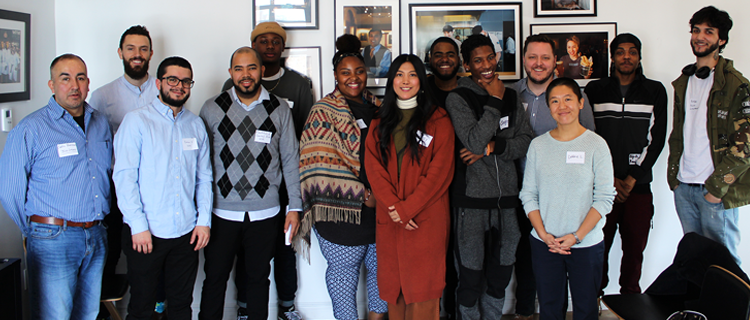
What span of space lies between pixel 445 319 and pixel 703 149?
1955mm

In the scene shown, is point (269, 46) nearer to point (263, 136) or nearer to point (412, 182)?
point (263, 136)

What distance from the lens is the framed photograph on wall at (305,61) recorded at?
3.20 m

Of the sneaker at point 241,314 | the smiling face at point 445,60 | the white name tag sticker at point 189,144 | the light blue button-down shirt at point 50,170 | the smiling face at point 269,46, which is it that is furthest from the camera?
the sneaker at point 241,314

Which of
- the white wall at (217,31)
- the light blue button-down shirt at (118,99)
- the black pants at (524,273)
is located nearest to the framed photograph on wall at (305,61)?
the white wall at (217,31)

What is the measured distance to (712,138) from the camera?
99.4 inches

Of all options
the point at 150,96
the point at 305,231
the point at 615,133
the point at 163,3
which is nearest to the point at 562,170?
the point at 615,133

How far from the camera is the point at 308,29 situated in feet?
10.5

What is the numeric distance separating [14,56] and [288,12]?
169cm

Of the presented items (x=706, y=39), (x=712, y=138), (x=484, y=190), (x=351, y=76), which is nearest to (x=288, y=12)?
(x=351, y=76)

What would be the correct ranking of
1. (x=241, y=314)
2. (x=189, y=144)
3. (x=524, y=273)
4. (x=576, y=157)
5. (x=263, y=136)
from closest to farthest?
(x=576, y=157), (x=189, y=144), (x=263, y=136), (x=524, y=273), (x=241, y=314)

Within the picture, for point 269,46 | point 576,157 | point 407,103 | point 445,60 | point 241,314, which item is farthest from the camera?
point 241,314

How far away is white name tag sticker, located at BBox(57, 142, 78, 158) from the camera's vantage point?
2.23 metres

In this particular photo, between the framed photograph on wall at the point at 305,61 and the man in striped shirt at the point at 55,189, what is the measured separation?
1.30m

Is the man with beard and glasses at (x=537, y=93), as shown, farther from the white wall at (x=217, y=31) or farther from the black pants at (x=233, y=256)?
the black pants at (x=233, y=256)
